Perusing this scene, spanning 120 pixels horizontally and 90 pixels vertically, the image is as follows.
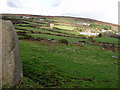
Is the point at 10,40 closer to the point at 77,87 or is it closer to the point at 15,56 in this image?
the point at 15,56

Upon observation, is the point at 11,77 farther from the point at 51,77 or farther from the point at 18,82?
the point at 51,77

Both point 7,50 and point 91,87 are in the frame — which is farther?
point 91,87

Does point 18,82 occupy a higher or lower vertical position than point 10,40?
lower

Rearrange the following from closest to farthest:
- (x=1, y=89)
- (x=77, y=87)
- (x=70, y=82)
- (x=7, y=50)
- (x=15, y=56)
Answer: (x=1, y=89)
(x=7, y=50)
(x=15, y=56)
(x=77, y=87)
(x=70, y=82)

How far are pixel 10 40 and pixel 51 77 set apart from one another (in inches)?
263

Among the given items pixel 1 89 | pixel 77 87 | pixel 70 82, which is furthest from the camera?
pixel 70 82

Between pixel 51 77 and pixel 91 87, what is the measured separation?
4.75 metres

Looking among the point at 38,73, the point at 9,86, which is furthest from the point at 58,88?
the point at 9,86

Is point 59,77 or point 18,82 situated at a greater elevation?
point 18,82

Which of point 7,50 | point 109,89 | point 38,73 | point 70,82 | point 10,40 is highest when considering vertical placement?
point 10,40

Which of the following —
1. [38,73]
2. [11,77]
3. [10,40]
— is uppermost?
[10,40]

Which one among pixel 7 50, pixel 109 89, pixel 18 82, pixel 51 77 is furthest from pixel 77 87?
pixel 7 50

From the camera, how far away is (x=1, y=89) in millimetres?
7164

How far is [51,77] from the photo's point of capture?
12250mm
